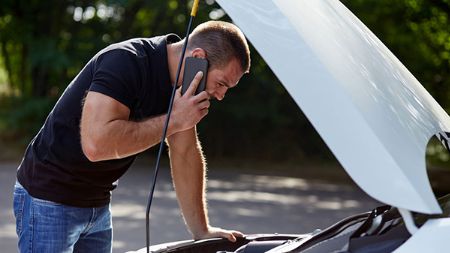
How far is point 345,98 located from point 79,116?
1.07 meters

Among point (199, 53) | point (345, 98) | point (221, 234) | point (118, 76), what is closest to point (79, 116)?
point (118, 76)

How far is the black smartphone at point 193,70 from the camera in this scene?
7.70 feet

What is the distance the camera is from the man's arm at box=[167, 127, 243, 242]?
313 centimetres

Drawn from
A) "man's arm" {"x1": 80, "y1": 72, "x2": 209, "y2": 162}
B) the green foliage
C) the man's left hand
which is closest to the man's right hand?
"man's arm" {"x1": 80, "y1": 72, "x2": 209, "y2": 162}

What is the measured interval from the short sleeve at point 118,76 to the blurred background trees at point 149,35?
12738 millimetres

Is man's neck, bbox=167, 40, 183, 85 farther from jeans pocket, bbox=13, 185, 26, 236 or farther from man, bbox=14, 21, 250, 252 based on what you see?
jeans pocket, bbox=13, 185, 26, 236

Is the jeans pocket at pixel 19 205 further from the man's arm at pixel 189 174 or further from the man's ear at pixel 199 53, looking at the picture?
the man's ear at pixel 199 53

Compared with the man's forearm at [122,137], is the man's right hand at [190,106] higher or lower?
higher

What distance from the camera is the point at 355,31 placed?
7.92 ft

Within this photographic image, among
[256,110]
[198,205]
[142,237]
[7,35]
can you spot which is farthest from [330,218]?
[7,35]

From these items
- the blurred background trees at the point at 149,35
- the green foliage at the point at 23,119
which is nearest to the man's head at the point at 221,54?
the blurred background trees at the point at 149,35

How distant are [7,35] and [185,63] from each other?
15.3m

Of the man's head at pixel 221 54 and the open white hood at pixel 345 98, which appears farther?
the man's head at pixel 221 54

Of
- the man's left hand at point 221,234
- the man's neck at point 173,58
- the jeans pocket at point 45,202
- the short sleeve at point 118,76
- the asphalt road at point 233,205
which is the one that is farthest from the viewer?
the asphalt road at point 233,205
